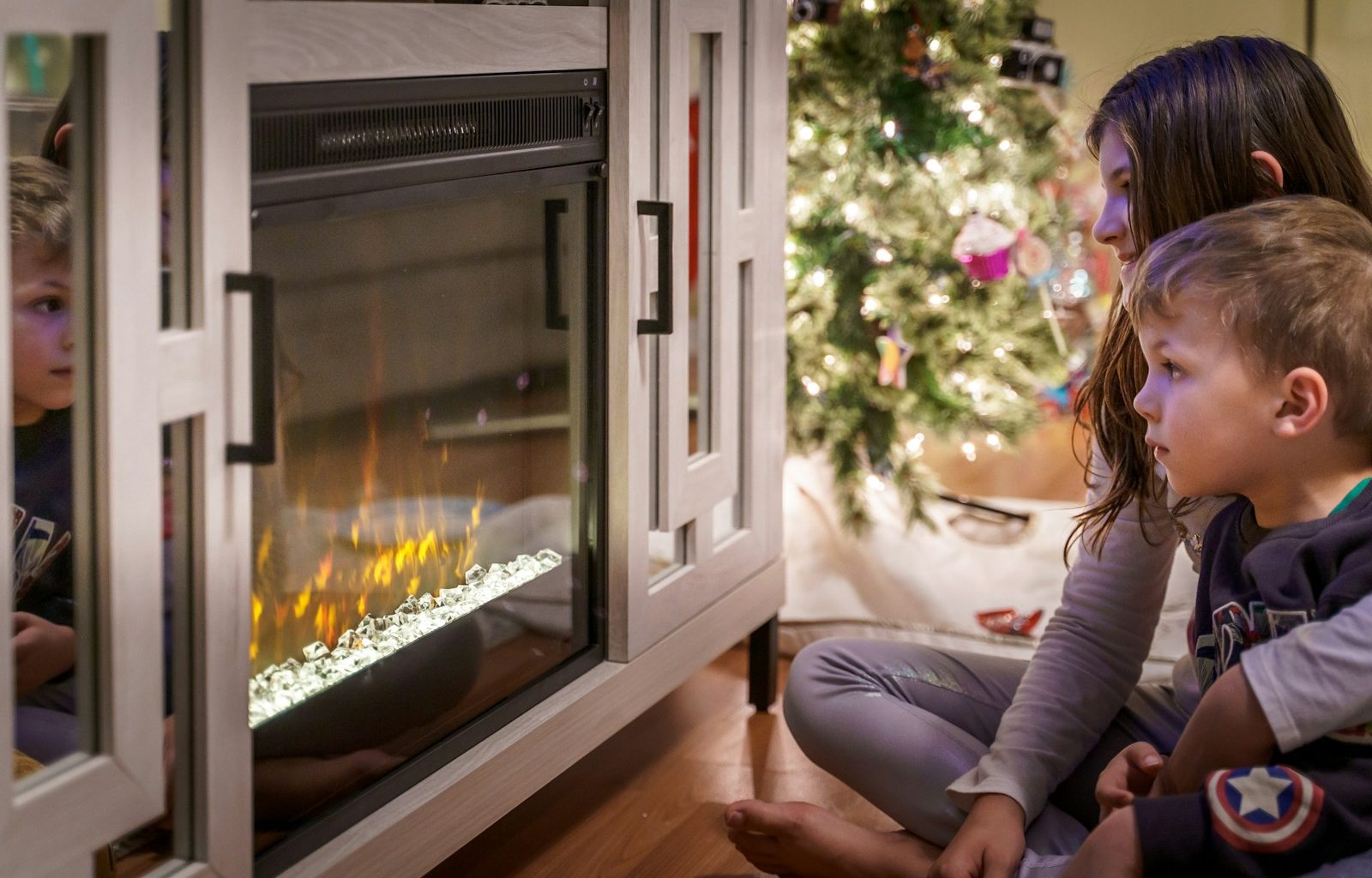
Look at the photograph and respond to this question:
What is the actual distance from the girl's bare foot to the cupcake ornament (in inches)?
50.7

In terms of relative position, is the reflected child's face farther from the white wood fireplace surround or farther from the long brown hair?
the long brown hair

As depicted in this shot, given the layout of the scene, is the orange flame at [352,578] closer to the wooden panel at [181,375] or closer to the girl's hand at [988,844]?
the wooden panel at [181,375]

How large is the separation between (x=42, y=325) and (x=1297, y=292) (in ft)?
2.94

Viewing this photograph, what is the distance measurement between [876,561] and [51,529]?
1.60 m

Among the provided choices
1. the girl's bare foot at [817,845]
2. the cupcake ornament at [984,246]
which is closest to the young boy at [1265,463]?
the girl's bare foot at [817,845]

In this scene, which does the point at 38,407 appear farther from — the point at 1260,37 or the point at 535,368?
Result: the point at 1260,37

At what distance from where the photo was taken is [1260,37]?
1.28 metres

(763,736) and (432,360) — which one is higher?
(432,360)

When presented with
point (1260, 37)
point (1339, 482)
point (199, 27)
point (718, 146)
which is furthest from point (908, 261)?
point (199, 27)

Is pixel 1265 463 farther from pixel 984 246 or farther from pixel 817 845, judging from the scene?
pixel 984 246

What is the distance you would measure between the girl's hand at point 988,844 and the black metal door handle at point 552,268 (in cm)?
64

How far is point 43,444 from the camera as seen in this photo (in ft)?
3.54

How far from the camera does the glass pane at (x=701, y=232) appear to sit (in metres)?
1.80

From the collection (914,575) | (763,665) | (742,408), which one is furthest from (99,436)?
(914,575)
